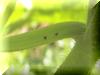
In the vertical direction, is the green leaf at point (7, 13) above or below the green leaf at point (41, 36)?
above

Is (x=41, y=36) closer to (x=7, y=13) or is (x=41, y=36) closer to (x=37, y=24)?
(x=37, y=24)

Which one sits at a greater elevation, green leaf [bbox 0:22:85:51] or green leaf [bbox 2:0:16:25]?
green leaf [bbox 2:0:16:25]

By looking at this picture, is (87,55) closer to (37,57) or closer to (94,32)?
(94,32)

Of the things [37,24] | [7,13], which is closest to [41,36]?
[37,24]

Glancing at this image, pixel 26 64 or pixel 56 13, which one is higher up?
pixel 56 13

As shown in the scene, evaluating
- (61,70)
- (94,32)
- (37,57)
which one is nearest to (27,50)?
(37,57)

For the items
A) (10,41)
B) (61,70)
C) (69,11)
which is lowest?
(61,70)
